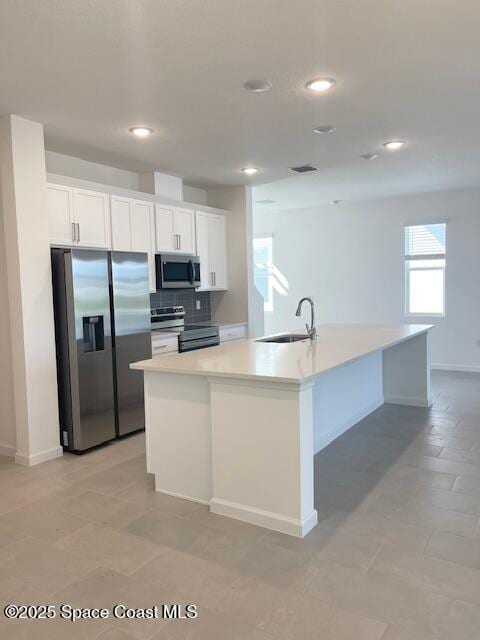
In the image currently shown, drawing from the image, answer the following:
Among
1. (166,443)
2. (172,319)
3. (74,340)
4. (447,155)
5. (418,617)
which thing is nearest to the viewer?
(418,617)

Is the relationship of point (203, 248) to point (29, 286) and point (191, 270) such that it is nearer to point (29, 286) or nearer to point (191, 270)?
point (191, 270)

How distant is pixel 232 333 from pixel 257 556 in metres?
3.84

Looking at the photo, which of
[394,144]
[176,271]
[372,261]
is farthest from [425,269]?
[176,271]

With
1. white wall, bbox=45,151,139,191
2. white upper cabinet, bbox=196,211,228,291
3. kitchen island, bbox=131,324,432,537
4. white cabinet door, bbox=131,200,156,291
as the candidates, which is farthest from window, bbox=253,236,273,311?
kitchen island, bbox=131,324,432,537

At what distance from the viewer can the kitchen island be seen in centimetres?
259

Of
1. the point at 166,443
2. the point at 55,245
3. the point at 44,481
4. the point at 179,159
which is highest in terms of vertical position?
the point at 179,159

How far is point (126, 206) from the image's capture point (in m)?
4.80

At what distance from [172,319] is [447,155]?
134 inches

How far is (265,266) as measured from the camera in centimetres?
914

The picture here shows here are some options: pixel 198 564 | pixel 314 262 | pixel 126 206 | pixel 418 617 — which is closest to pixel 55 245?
pixel 126 206

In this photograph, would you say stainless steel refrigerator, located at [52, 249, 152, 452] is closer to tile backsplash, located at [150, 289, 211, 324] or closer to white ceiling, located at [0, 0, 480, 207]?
white ceiling, located at [0, 0, 480, 207]

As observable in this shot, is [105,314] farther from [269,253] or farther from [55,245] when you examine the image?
[269,253]

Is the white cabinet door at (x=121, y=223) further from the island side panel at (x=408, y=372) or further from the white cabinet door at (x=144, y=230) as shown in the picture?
the island side panel at (x=408, y=372)

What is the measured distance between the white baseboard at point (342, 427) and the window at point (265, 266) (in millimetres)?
4169
